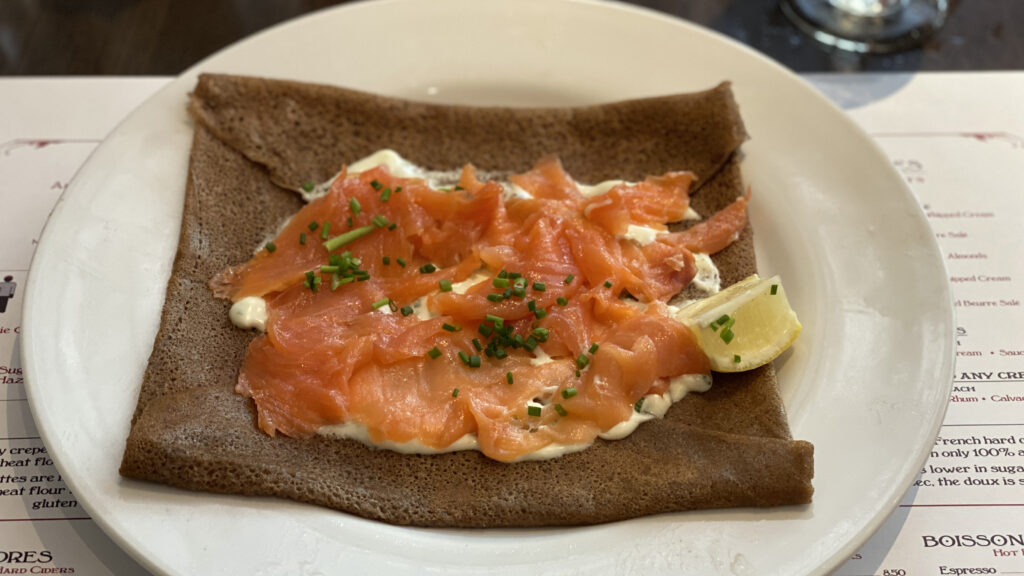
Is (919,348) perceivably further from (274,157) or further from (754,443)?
(274,157)

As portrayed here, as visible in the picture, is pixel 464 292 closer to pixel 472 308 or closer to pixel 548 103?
pixel 472 308

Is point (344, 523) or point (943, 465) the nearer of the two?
point (344, 523)

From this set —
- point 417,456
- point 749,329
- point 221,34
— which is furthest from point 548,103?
point 221,34

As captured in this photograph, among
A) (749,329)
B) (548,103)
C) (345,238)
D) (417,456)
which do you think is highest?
(548,103)

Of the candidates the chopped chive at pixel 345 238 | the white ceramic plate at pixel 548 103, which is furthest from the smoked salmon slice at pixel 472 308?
the white ceramic plate at pixel 548 103

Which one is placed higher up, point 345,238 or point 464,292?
point 345,238

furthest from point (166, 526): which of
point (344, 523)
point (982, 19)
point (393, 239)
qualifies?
point (982, 19)

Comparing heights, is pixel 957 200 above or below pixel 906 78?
below

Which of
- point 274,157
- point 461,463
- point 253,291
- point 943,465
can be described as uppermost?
point 274,157
